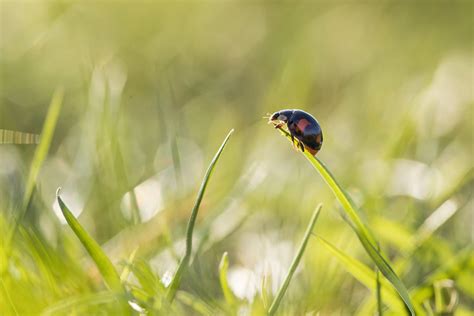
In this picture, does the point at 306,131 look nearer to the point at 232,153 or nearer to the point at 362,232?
the point at 362,232

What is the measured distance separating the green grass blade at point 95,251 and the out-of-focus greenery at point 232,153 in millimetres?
18

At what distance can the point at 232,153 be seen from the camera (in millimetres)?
1589

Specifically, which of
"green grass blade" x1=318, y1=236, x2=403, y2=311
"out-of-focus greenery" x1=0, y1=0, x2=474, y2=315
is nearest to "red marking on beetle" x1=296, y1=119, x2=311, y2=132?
"out-of-focus greenery" x1=0, y1=0, x2=474, y2=315

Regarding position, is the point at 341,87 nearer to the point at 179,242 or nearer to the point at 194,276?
the point at 179,242

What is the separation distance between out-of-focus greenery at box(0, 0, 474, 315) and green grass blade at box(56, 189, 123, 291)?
0.7 inches

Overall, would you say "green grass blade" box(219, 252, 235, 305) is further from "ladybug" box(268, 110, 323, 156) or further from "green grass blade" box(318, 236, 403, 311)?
"ladybug" box(268, 110, 323, 156)

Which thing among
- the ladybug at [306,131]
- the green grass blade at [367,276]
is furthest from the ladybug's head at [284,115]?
the green grass blade at [367,276]

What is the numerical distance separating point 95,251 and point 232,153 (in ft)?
2.78

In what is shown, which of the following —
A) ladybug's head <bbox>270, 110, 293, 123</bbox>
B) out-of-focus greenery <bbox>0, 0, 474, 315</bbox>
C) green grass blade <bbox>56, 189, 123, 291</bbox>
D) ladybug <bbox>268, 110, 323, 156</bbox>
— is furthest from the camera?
ladybug's head <bbox>270, 110, 293, 123</bbox>

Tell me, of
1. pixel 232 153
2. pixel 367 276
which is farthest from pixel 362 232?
pixel 232 153

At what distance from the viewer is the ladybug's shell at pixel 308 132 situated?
1.09m

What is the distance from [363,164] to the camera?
1.52m

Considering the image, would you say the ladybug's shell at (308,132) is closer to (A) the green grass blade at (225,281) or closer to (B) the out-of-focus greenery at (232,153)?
(B) the out-of-focus greenery at (232,153)

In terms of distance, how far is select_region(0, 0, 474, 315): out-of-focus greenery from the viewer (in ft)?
3.20
